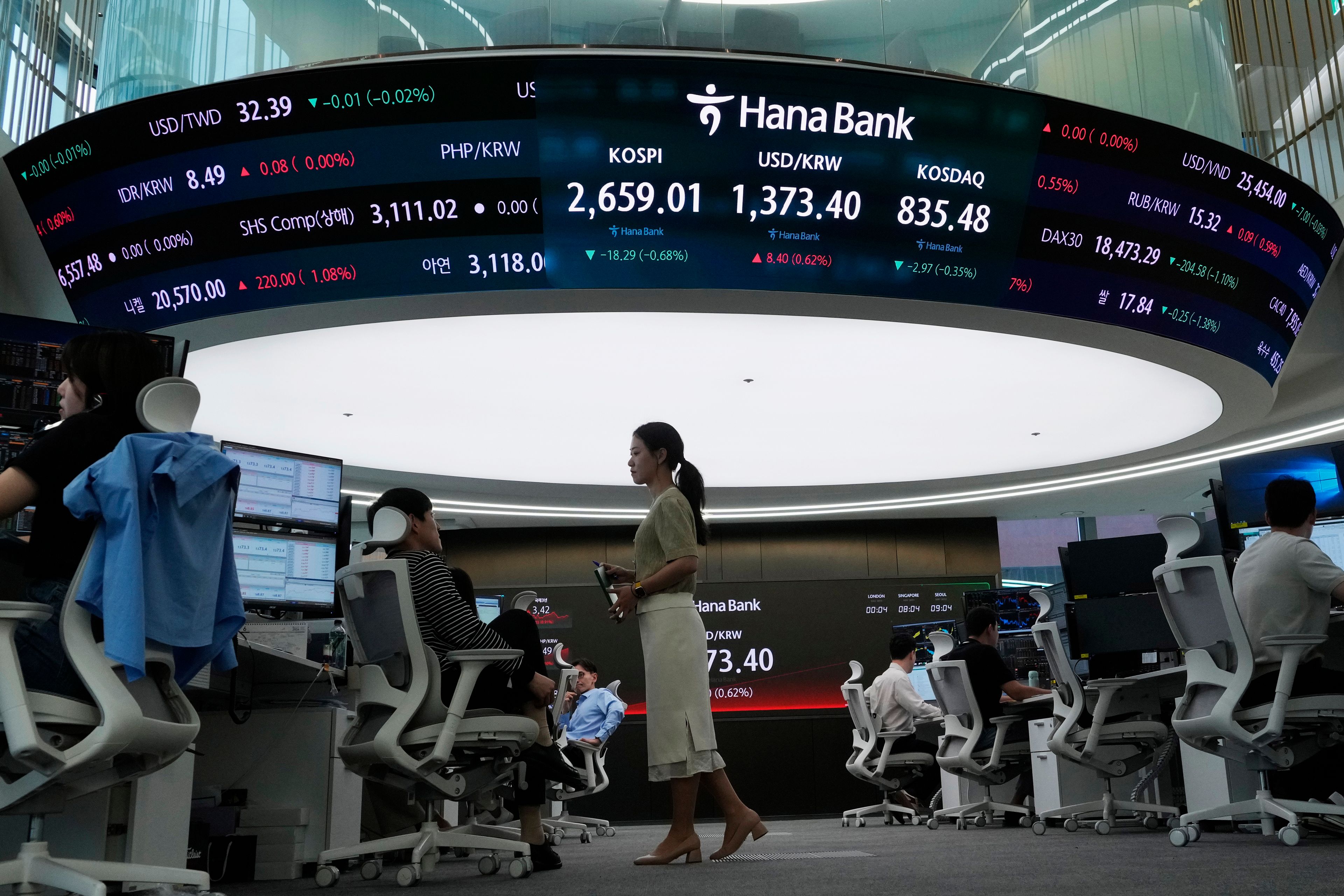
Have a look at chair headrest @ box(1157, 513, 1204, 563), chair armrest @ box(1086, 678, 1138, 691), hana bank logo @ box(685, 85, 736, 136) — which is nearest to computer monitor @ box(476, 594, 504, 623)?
hana bank logo @ box(685, 85, 736, 136)

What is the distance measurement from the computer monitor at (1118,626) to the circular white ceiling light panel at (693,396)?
1.72 metres

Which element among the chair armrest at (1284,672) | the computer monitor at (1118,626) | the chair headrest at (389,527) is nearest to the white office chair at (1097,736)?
the computer monitor at (1118,626)

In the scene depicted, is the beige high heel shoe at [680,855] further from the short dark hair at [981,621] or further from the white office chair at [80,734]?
the short dark hair at [981,621]

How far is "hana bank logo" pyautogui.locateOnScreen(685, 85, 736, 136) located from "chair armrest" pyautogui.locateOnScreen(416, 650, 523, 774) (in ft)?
8.93

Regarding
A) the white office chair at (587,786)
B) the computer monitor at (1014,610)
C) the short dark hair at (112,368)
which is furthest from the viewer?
the computer monitor at (1014,610)

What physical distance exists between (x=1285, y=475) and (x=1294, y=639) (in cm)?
195

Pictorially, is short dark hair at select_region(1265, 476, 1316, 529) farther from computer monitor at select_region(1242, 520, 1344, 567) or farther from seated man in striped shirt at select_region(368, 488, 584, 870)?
seated man in striped shirt at select_region(368, 488, 584, 870)

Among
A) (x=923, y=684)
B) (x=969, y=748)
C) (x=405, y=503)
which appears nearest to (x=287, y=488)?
(x=405, y=503)

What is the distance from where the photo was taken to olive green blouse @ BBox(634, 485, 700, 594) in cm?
333

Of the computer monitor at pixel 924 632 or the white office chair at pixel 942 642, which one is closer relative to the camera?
the white office chair at pixel 942 642

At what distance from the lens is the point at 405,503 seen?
3.42 metres

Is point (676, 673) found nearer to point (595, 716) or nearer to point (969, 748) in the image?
point (969, 748)

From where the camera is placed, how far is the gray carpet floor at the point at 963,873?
238 centimetres

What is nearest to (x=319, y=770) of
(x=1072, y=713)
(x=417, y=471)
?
(x=1072, y=713)
